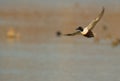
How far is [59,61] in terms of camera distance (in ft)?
66.1

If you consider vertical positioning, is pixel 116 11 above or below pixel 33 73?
above

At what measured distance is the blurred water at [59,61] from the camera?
17969 millimetres

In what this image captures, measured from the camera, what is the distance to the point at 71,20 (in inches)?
1216

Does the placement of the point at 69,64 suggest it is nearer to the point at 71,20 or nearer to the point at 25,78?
the point at 25,78

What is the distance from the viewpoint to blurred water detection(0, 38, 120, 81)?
707 inches

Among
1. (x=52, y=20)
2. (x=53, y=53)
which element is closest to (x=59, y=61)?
(x=53, y=53)

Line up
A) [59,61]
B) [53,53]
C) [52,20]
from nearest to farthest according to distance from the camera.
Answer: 1. [59,61]
2. [53,53]
3. [52,20]

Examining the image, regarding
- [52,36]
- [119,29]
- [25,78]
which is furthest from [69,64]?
[119,29]

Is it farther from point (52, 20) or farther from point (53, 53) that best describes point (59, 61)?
point (52, 20)

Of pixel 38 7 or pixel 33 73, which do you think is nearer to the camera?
pixel 33 73

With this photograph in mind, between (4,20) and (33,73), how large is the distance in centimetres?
1224

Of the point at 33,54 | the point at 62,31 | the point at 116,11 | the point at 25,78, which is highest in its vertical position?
the point at 116,11

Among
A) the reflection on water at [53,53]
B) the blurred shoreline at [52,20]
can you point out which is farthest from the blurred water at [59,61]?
the blurred shoreline at [52,20]

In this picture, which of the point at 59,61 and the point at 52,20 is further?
the point at 52,20
